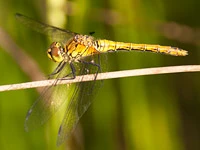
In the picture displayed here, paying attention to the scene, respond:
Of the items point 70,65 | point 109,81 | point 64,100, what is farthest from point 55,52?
point 109,81

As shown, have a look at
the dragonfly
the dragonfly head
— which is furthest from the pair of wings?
the dragonfly head

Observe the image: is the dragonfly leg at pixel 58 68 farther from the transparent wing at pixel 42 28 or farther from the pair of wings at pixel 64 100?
the transparent wing at pixel 42 28

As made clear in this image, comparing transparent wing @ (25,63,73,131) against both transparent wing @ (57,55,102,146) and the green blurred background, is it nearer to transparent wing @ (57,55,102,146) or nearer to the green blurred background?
transparent wing @ (57,55,102,146)

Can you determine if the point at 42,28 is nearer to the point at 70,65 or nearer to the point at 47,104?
the point at 70,65

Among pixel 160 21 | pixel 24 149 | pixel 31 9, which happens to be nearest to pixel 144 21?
pixel 160 21

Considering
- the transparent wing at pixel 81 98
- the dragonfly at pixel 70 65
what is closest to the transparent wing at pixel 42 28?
the dragonfly at pixel 70 65
